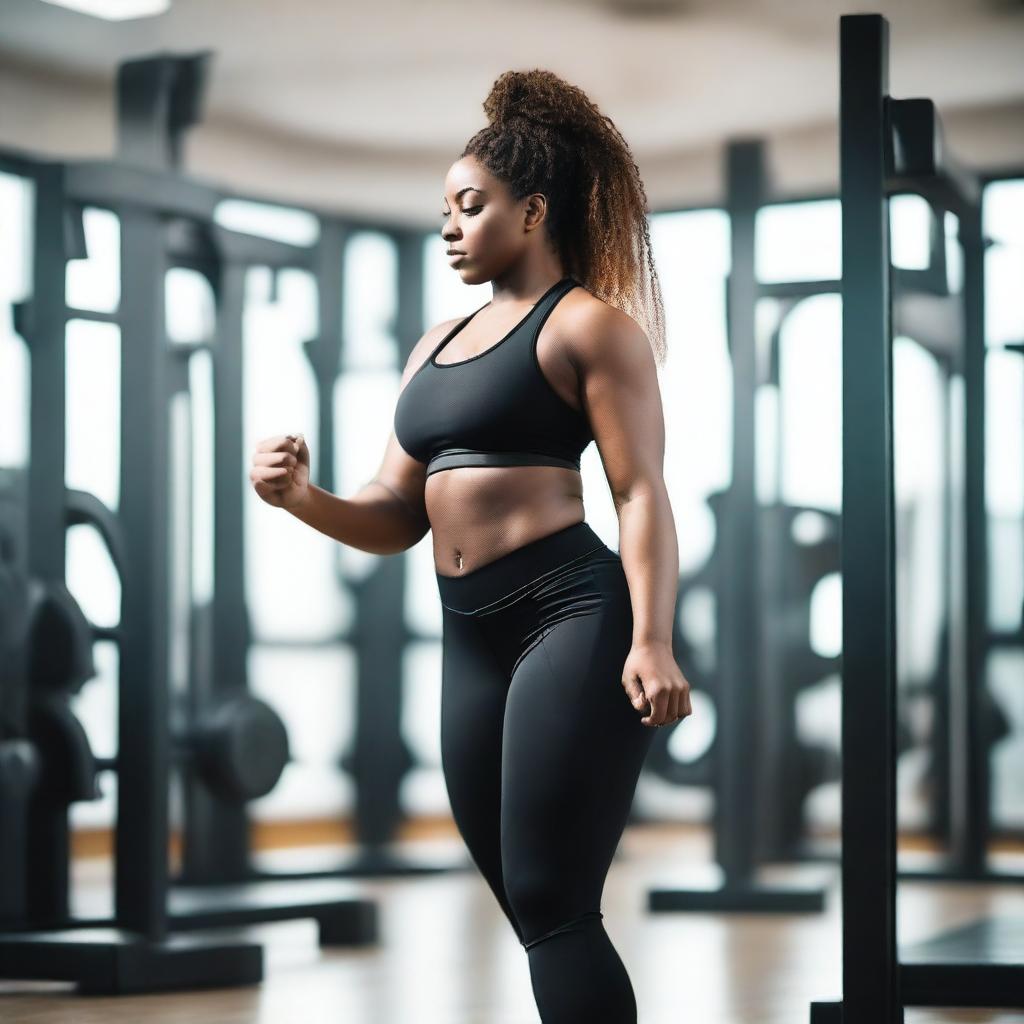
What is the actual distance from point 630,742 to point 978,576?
11.5 ft

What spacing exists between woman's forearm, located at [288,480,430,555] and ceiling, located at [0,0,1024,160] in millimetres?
2598

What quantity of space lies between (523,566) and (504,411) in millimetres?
166

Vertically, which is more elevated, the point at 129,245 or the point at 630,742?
the point at 129,245

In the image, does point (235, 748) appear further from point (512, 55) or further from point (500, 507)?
point (512, 55)

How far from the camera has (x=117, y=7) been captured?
4012 mm

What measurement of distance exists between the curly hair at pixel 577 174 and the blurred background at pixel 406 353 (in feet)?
6.82

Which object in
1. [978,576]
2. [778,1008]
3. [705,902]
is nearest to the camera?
[778,1008]

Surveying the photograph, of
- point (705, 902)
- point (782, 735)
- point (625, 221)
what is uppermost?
point (625, 221)

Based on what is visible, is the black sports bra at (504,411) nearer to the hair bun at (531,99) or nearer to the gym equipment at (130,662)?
the hair bun at (531,99)

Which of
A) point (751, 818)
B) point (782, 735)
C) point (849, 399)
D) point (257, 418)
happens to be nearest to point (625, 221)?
point (849, 399)

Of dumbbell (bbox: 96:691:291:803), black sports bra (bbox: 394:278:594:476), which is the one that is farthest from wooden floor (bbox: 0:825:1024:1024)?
black sports bra (bbox: 394:278:594:476)

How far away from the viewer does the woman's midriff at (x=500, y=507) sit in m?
1.73

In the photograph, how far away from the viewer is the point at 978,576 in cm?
493

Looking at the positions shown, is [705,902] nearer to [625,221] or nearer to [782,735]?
[782,735]
